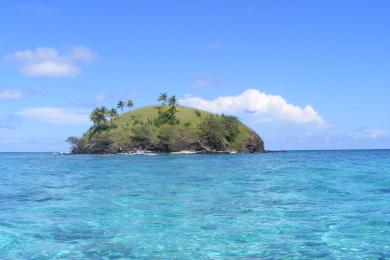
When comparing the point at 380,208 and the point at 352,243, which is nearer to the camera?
the point at 352,243

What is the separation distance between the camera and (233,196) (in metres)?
34.0

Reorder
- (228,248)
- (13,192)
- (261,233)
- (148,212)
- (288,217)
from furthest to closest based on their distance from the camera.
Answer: (13,192) < (148,212) < (288,217) < (261,233) < (228,248)

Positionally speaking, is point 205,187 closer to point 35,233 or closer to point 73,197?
point 73,197

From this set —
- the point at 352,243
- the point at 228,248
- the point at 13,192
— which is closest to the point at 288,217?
the point at 352,243

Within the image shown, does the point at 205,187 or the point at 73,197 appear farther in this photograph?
the point at 205,187

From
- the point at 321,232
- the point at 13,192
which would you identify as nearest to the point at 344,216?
the point at 321,232

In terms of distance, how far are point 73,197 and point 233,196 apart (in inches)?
501

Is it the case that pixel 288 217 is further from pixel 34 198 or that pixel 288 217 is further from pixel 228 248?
pixel 34 198

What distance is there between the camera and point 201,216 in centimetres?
2466

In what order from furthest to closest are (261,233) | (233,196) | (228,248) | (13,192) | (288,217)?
(13,192)
(233,196)
(288,217)
(261,233)
(228,248)

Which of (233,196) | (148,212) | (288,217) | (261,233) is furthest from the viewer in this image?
(233,196)

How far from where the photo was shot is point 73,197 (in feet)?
113

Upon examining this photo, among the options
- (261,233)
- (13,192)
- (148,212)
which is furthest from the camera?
(13,192)

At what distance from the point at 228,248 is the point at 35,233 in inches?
369
